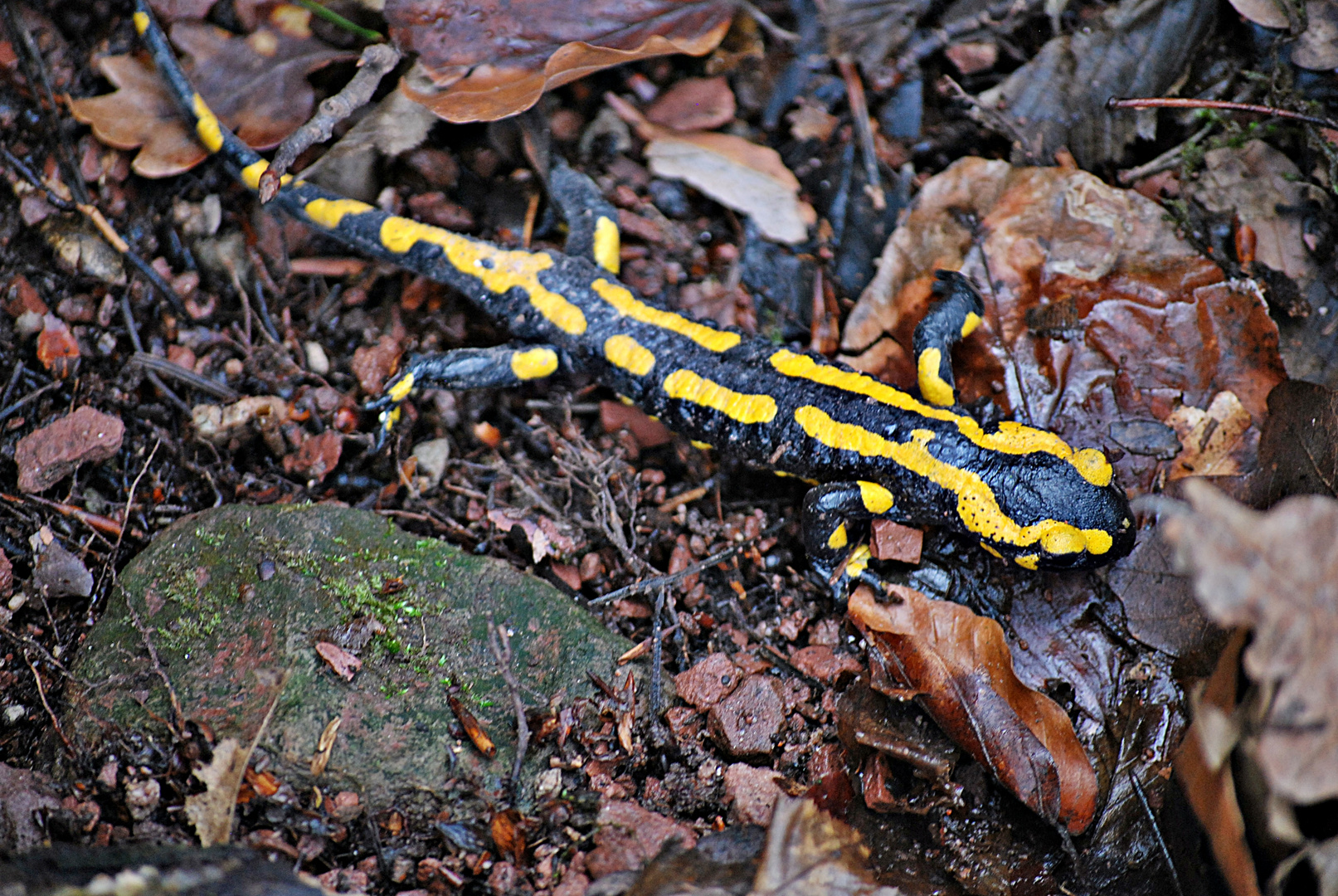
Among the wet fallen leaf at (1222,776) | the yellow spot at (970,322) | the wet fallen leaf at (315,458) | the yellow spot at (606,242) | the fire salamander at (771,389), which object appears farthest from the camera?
the yellow spot at (606,242)

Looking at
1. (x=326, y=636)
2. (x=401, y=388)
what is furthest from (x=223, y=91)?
(x=326, y=636)

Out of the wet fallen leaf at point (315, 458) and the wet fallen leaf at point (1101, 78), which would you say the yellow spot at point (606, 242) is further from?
the wet fallen leaf at point (1101, 78)

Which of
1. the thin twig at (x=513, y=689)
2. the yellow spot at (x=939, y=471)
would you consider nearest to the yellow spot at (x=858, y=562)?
the yellow spot at (x=939, y=471)

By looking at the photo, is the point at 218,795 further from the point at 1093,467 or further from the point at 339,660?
the point at 1093,467

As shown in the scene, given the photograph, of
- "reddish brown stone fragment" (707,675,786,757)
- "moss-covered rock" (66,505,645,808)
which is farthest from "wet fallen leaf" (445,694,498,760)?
"reddish brown stone fragment" (707,675,786,757)

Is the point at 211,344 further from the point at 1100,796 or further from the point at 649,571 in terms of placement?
the point at 1100,796

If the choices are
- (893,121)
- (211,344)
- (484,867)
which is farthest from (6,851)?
(893,121)
